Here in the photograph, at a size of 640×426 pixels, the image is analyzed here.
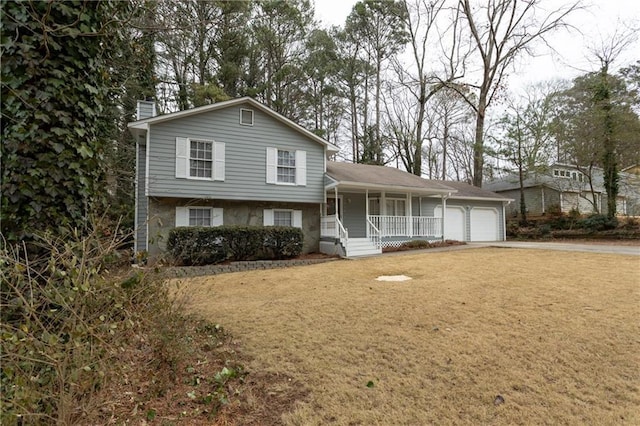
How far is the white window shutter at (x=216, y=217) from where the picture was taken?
12.0 metres

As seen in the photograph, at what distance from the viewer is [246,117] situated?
12438 millimetres

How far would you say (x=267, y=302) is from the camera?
18.7ft

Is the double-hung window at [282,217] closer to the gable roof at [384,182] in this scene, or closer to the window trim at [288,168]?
the window trim at [288,168]

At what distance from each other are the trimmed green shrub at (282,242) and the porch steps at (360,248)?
1.91 m

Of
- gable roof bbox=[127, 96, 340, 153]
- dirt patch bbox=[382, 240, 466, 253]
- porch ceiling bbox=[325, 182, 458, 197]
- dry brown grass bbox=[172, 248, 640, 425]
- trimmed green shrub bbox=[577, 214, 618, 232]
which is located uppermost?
gable roof bbox=[127, 96, 340, 153]

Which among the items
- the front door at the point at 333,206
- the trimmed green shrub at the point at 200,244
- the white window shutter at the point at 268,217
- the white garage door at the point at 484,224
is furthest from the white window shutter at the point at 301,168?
the white garage door at the point at 484,224

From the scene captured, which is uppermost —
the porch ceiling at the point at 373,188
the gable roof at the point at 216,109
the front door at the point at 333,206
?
the gable roof at the point at 216,109

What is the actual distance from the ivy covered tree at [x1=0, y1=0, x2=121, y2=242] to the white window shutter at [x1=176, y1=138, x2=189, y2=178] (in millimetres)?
8685

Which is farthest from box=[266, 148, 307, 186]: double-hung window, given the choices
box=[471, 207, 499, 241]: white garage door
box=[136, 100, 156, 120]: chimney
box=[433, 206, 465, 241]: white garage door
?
box=[471, 207, 499, 241]: white garage door

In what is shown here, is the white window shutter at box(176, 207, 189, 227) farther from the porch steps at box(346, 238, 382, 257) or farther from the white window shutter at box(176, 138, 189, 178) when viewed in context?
the porch steps at box(346, 238, 382, 257)

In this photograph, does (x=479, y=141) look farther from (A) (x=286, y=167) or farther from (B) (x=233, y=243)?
(B) (x=233, y=243)

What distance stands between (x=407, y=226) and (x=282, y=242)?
617 cm

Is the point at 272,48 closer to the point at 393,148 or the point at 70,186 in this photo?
the point at 393,148

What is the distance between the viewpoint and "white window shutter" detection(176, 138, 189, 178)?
442 inches
